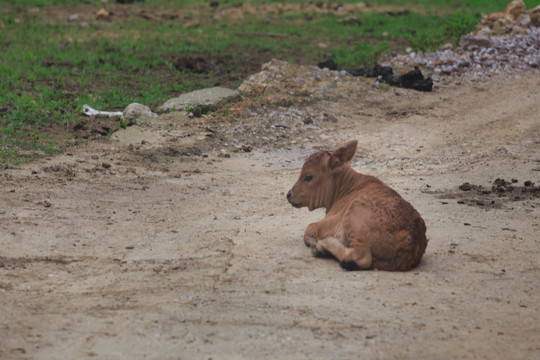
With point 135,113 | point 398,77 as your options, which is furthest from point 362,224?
point 398,77

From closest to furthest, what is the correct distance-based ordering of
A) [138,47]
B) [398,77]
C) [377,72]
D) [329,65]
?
[398,77]
[377,72]
[329,65]
[138,47]

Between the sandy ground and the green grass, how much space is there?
160 centimetres

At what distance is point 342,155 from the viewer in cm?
703

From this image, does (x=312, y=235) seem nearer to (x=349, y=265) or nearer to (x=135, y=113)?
(x=349, y=265)

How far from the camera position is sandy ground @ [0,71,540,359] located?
16.8 ft

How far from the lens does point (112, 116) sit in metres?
12.3

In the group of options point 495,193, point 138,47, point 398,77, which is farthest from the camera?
point 138,47

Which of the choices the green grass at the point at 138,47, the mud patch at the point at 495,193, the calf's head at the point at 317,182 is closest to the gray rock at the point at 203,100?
the green grass at the point at 138,47

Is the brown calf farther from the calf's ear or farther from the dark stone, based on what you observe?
the dark stone

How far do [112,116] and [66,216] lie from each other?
4.56 metres

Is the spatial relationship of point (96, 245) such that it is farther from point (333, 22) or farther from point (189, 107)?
point (333, 22)

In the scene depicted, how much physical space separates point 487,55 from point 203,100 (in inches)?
274

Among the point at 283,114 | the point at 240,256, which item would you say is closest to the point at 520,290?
the point at 240,256

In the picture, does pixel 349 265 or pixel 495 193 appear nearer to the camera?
pixel 349 265
